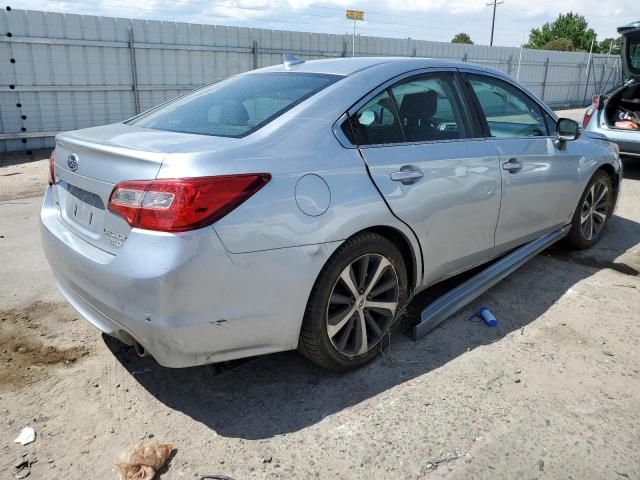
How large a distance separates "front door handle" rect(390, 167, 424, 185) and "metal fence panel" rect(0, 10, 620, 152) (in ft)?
31.4

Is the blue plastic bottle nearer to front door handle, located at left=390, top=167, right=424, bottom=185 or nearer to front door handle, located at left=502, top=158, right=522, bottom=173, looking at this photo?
front door handle, located at left=502, top=158, right=522, bottom=173

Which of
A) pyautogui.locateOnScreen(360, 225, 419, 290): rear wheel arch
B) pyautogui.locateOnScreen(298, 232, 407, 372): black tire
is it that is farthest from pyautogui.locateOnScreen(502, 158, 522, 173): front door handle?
pyautogui.locateOnScreen(298, 232, 407, 372): black tire

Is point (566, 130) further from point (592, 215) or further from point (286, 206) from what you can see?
point (286, 206)

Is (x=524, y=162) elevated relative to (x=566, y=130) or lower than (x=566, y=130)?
lower

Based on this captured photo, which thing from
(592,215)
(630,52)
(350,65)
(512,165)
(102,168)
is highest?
(630,52)

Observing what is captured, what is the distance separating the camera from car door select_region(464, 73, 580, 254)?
146 inches

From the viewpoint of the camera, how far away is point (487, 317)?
362 centimetres

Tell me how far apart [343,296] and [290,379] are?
0.55 m

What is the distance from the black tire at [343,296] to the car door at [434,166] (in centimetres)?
21

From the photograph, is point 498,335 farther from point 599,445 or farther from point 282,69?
point 282,69

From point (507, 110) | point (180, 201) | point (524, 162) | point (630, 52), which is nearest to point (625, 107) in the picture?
point (630, 52)

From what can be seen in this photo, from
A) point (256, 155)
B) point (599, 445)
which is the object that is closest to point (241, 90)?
point (256, 155)

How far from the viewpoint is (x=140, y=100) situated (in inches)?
458

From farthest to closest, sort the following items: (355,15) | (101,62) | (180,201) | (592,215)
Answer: (355,15)
(101,62)
(592,215)
(180,201)
